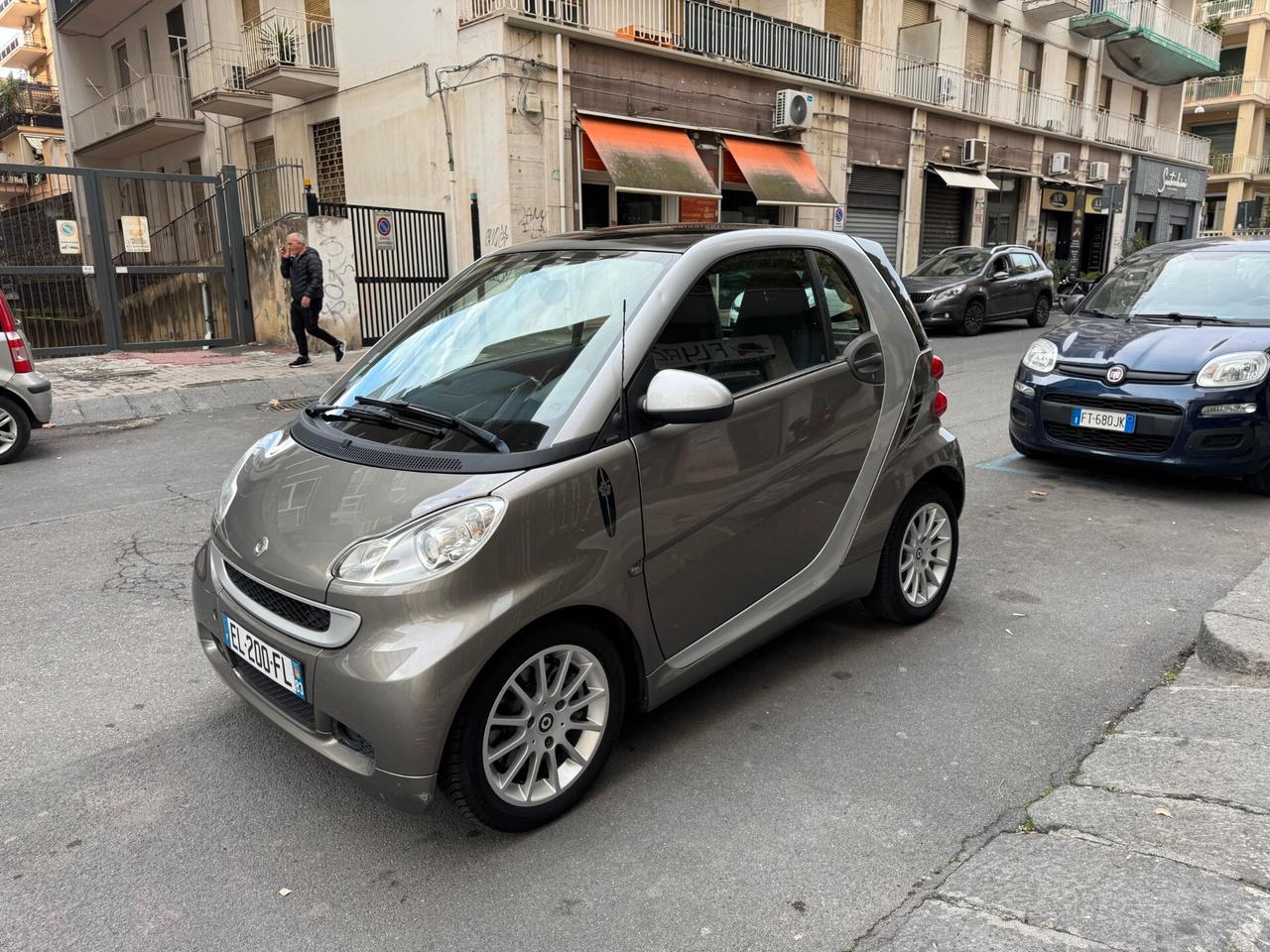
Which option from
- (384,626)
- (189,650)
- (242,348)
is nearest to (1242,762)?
(384,626)

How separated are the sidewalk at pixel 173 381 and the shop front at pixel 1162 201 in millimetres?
29316

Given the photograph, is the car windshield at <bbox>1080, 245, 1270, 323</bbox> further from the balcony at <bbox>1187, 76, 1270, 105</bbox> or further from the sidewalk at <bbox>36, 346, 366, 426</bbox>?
the balcony at <bbox>1187, 76, 1270, 105</bbox>

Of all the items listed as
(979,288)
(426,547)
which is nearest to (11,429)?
(426,547)

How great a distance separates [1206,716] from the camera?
3.18 m

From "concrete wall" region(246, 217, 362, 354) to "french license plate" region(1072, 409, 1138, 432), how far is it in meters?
10.8

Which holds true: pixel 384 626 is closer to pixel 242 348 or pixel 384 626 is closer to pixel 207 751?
pixel 207 751

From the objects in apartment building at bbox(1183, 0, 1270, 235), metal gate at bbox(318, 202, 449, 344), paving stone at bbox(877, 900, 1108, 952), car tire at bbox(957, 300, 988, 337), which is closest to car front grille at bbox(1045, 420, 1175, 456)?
paving stone at bbox(877, 900, 1108, 952)

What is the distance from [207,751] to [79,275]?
11996 mm

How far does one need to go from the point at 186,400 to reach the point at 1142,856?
9946 mm

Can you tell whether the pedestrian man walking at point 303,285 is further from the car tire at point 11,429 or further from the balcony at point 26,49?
the balcony at point 26,49

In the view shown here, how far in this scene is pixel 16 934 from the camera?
7.47ft

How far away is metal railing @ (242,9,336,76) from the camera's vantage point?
17.3m

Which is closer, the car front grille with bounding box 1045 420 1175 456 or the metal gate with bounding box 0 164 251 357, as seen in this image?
the car front grille with bounding box 1045 420 1175 456

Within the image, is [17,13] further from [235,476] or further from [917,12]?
[235,476]
